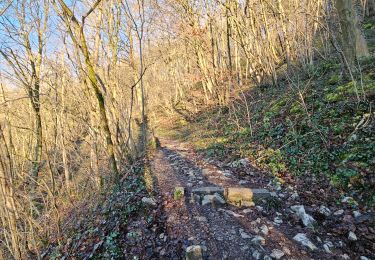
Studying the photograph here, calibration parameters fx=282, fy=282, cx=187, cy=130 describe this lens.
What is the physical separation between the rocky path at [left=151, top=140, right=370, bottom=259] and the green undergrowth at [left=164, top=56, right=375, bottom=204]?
0.75 m

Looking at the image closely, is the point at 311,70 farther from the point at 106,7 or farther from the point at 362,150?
the point at 106,7

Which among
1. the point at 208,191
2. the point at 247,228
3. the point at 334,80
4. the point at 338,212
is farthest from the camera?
the point at 334,80

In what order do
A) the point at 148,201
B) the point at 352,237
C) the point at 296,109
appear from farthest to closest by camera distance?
the point at 296,109 < the point at 148,201 < the point at 352,237

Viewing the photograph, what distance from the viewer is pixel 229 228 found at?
4.31 metres

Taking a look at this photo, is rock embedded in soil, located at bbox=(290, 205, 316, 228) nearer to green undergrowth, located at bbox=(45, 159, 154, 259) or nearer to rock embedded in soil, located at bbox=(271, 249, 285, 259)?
rock embedded in soil, located at bbox=(271, 249, 285, 259)

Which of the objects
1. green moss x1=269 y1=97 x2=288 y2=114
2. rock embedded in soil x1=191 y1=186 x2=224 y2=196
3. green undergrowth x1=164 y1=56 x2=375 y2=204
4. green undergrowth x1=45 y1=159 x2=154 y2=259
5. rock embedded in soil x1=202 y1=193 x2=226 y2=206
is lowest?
green undergrowth x1=45 y1=159 x2=154 y2=259

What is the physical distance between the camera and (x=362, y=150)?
5242mm

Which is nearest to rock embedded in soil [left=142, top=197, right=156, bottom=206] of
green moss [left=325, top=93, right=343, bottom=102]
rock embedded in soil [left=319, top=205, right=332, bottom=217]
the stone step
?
the stone step

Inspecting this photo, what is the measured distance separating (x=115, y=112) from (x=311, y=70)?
8.42 m

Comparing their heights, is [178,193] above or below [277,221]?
above

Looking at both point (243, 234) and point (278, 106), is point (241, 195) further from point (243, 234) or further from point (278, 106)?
point (278, 106)

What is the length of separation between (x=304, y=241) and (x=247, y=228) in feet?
2.68

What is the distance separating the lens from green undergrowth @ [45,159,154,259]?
443 cm

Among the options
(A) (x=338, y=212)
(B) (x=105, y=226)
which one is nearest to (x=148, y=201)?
(B) (x=105, y=226)
